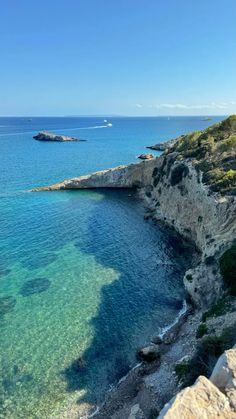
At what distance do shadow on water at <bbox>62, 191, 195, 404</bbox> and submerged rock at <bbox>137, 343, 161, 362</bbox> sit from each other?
71 cm

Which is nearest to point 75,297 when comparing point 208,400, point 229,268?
point 229,268

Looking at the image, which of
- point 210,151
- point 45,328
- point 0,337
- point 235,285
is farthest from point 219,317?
point 210,151

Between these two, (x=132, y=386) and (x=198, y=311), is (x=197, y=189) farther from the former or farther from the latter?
(x=132, y=386)

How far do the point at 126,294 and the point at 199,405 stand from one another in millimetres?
20519

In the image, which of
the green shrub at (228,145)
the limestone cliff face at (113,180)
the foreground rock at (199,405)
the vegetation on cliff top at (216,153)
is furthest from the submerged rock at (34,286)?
the limestone cliff face at (113,180)

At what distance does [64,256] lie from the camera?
40.2 metres

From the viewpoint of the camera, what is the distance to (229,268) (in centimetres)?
2642

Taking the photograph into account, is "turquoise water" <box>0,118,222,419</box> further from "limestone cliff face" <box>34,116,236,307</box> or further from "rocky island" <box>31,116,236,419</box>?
"limestone cliff face" <box>34,116,236,307</box>

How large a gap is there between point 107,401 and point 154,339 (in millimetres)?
6428

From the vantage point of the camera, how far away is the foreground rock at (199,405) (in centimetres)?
1157

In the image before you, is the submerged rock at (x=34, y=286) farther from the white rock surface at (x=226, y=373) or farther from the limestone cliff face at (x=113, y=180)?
the limestone cliff face at (x=113, y=180)

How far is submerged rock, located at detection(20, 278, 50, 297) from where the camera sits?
33.1 meters

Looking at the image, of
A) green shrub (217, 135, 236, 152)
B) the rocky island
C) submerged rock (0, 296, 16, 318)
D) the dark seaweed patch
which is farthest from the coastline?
green shrub (217, 135, 236, 152)

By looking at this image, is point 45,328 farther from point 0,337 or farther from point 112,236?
point 112,236
